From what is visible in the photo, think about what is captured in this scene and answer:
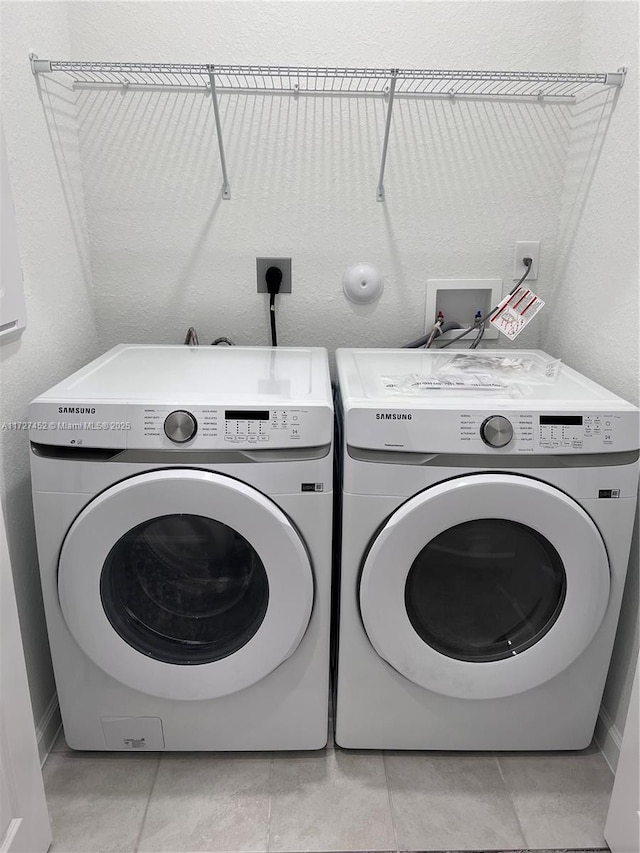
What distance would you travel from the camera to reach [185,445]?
4.12 feet

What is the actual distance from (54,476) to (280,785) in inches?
34.1

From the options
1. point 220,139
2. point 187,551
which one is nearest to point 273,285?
point 220,139

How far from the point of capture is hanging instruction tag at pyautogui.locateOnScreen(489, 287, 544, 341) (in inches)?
66.4

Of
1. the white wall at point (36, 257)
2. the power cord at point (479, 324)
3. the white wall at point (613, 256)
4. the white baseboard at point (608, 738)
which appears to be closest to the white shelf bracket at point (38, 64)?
the white wall at point (36, 257)

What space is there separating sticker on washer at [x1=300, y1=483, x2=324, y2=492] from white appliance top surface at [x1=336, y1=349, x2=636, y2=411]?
0.18m

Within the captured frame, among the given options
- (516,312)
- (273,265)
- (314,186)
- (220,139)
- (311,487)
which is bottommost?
(311,487)

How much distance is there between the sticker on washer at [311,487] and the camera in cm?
129

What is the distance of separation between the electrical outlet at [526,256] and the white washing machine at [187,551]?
0.74m

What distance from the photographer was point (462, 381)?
1427mm

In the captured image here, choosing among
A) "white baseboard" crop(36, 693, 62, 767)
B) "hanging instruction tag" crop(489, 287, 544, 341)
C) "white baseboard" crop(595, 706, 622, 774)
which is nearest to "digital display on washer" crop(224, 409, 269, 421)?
"hanging instruction tag" crop(489, 287, 544, 341)

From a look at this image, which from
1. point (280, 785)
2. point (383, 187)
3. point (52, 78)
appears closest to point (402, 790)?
point (280, 785)

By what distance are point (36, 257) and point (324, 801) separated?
4.63ft

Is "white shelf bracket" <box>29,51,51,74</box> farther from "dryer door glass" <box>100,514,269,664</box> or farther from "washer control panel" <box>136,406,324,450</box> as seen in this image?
"dryer door glass" <box>100,514,269,664</box>

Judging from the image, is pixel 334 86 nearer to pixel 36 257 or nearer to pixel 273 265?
pixel 273 265
